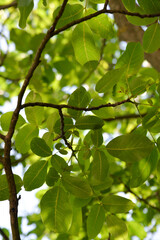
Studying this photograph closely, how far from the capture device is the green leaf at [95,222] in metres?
1.09

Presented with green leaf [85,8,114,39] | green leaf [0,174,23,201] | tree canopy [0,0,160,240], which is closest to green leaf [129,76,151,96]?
tree canopy [0,0,160,240]

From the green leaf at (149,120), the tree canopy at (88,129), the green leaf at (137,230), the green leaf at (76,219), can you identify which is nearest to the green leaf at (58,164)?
the tree canopy at (88,129)

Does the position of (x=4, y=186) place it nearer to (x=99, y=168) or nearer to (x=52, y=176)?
(x=52, y=176)

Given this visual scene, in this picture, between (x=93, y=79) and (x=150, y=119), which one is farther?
(x=93, y=79)

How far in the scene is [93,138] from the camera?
1034 mm

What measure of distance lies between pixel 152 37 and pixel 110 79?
11.5 inches

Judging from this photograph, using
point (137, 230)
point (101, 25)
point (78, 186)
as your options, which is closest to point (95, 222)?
point (78, 186)

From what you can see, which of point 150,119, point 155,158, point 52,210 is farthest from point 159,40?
point 52,210

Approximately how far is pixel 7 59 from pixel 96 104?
136 cm

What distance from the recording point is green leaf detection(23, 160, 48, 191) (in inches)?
40.4

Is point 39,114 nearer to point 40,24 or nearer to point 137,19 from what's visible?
point 137,19

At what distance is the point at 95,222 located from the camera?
3.58 feet

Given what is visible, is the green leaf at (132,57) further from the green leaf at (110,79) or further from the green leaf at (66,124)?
the green leaf at (66,124)

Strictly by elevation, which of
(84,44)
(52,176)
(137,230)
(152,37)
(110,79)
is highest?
(84,44)
